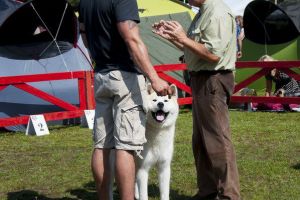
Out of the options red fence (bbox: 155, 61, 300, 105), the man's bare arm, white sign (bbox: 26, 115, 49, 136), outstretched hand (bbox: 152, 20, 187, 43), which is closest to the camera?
the man's bare arm

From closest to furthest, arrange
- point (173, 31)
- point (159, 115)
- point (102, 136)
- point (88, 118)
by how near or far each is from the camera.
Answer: point (102, 136)
point (173, 31)
point (159, 115)
point (88, 118)

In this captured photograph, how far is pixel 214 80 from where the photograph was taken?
14.8 feet

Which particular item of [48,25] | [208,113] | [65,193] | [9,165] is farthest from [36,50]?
[208,113]

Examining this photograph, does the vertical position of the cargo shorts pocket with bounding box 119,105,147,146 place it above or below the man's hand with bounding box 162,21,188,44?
below

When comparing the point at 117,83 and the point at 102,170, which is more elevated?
the point at 117,83

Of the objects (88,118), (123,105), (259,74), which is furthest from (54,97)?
(123,105)

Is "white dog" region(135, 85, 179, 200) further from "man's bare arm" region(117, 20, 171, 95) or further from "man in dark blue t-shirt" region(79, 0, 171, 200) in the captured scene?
"man's bare arm" region(117, 20, 171, 95)

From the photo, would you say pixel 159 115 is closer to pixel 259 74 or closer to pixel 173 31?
pixel 173 31

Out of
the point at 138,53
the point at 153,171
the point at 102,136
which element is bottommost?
the point at 153,171

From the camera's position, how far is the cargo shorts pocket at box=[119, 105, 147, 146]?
387 centimetres

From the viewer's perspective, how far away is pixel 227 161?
15.0ft

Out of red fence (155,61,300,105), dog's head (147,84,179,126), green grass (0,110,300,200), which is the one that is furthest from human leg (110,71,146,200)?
red fence (155,61,300,105)

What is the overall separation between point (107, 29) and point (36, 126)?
488 centimetres

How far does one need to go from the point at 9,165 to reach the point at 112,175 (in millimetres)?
2643
